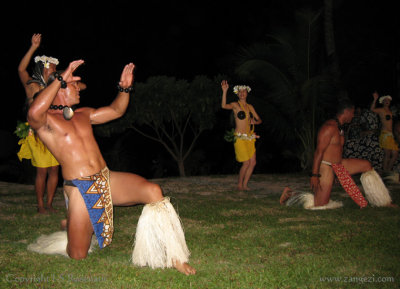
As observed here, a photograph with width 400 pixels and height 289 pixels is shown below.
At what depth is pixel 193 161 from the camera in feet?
44.4

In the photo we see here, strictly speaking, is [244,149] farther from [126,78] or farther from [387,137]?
[126,78]

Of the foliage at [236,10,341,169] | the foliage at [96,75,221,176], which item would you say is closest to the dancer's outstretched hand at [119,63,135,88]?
the foliage at [236,10,341,169]

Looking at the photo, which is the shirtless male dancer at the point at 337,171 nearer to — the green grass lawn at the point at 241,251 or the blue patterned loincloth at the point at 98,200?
the green grass lawn at the point at 241,251

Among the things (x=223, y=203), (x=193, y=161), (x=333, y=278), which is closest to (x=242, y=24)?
(x=193, y=161)

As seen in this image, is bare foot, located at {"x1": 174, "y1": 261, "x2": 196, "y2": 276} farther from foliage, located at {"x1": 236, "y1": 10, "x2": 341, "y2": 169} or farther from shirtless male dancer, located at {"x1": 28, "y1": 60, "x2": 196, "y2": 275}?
foliage, located at {"x1": 236, "y1": 10, "x2": 341, "y2": 169}

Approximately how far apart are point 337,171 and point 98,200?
3.27 meters

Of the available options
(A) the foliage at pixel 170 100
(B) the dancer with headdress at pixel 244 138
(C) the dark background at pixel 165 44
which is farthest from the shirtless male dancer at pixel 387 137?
(A) the foliage at pixel 170 100

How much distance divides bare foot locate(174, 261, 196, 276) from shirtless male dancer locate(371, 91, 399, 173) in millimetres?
7049

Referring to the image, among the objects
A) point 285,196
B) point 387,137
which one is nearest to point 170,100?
point 387,137

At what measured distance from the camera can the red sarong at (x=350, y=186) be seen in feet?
17.6

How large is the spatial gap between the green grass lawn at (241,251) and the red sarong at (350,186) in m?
0.12

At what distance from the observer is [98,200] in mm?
3309

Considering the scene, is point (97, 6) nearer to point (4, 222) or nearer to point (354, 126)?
point (354, 126)

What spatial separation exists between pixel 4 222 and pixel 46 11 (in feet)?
38.0
